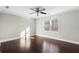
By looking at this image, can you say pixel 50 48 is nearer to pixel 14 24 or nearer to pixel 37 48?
pixel 37 48

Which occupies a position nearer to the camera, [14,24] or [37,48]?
[14,24]

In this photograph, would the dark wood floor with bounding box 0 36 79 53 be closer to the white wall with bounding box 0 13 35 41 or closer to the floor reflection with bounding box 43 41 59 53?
the floor reflection with bounding box 43 41 59 53

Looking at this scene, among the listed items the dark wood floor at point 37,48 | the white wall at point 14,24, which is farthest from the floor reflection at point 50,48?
the white wall at point 14,24

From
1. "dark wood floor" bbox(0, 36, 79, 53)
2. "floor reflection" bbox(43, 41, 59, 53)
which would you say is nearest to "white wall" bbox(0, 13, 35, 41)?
"dark wood floor" bbox(0, 36, 79, 53)

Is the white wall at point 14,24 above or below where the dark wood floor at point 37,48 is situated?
above

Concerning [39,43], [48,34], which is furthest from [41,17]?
[39,43]

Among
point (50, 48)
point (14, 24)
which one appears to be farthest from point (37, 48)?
point (14, 24)

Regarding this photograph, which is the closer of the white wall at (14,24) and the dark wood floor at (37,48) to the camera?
the dark wood floor at (37,48)

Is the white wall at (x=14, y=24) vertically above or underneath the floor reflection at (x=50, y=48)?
above

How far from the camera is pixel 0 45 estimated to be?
1.57 meters

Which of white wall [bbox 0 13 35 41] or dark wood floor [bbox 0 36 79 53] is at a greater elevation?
white wall [bbox 0 13 35 41]

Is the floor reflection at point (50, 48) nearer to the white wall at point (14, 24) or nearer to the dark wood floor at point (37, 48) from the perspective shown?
the dark wood floor at point (37, 48)
